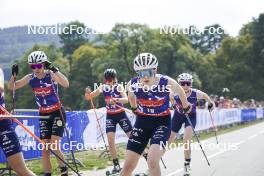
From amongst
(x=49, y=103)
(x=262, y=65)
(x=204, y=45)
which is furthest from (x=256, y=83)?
(x=49, y=103)

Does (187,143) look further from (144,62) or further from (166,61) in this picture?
(166,61)

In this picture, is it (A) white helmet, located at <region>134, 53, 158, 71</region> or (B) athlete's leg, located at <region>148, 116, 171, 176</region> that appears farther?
(A) white helmet, located at <region>134, 53, 158, 71</region>

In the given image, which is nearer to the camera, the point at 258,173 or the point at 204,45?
the point at 258,173

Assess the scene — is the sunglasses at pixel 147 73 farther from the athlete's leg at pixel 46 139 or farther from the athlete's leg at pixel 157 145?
the athlete's leg at pixel 46 139

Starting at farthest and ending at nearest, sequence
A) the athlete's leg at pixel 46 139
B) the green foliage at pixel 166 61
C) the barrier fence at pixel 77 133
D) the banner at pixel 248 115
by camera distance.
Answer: the green foliage at pixel 166 61, the banner at pixel 248 115, the barrier fence at pixel 77 133, the athlete's leg at pixel 46 139

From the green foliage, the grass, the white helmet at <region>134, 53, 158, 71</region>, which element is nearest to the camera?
the white helmet at <region>134, 53, 158, 71</region>

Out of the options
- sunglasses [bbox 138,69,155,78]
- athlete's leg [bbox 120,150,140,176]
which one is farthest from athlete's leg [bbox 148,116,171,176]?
sunglasses [bbox 138,69,155,78]

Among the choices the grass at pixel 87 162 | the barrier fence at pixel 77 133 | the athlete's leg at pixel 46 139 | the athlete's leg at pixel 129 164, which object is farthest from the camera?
the barrier fence at pixel 77 133

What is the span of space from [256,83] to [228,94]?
7.60 meters

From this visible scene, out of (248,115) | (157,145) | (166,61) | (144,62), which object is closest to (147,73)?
(144,62)

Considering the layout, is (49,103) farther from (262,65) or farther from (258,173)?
(262,65)

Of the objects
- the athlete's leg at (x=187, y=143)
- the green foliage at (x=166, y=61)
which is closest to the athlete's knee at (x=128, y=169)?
the athlete's leg at (x=187, y=143)

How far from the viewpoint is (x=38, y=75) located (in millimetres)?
9969

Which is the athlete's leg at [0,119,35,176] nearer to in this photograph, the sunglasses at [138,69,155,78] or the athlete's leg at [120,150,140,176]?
the athlete's leg at [120,150,140,176]
